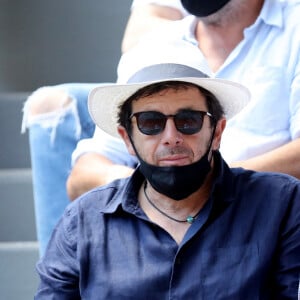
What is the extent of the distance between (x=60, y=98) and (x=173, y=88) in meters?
0.99

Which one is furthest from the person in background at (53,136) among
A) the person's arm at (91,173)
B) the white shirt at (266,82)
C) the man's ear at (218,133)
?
the man's ear at (218,133)

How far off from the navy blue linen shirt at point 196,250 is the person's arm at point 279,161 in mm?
336

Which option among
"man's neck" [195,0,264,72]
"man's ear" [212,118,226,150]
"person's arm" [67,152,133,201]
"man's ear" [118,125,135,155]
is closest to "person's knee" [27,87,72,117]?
"person's arm" [67,152,133,201]

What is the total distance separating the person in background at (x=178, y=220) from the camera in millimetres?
1763

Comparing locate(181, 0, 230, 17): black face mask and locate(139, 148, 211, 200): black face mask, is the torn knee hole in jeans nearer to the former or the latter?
locate(181, 0, 230, 17): black face mask

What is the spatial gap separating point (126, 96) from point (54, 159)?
91cm

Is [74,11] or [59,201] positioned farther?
[74,11]

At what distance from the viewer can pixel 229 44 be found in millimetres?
2459

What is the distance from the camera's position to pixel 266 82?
92.4 inches

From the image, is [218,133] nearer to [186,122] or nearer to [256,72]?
[186,122]

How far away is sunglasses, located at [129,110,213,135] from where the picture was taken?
1.80 metres

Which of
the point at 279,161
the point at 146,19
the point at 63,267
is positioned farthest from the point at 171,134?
the point at 146,19

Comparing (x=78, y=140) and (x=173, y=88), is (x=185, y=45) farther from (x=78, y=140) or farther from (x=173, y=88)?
(x=78, y=140)

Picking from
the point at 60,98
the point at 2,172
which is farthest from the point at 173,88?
the point at 2,172
